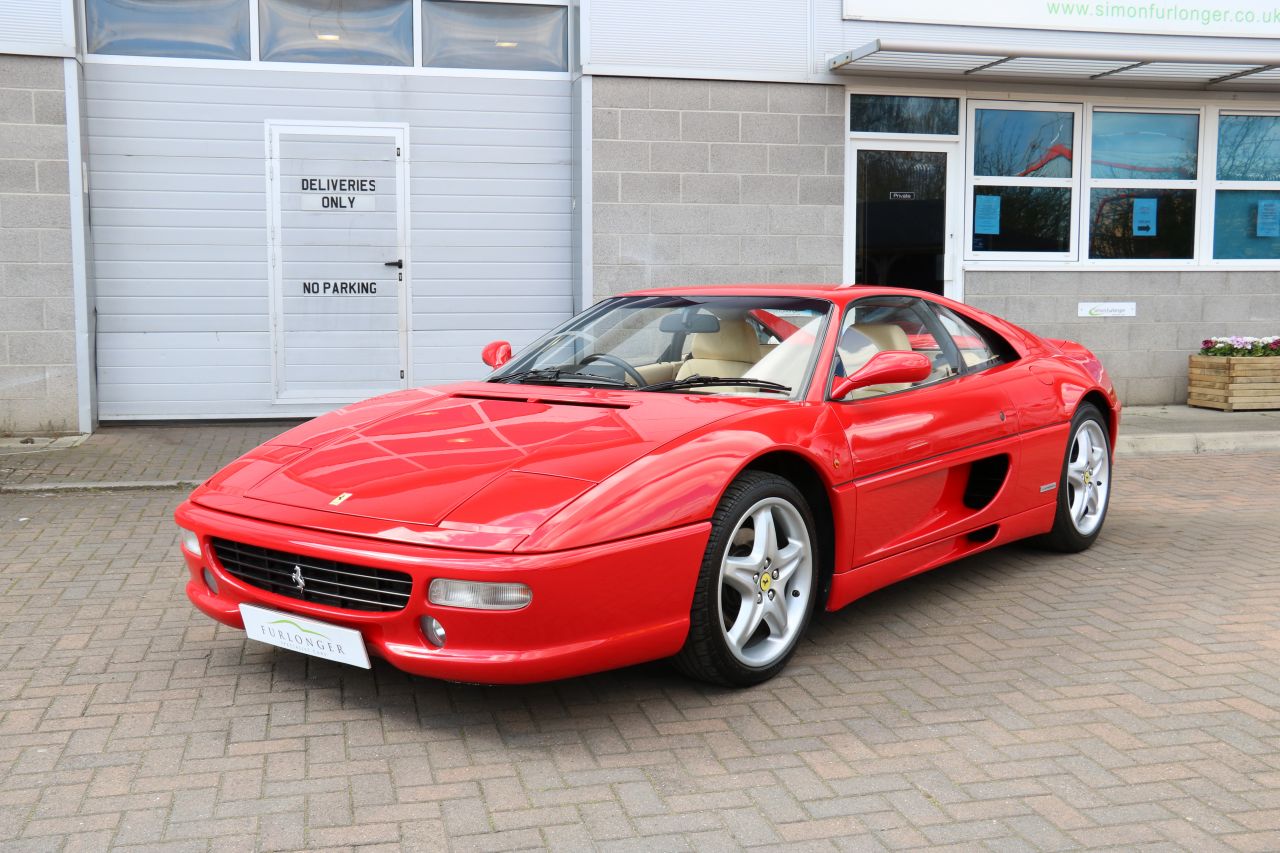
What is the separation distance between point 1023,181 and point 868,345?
284 inches

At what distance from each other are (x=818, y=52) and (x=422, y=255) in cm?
380

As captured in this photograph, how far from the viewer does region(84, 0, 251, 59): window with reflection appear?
9.55 m

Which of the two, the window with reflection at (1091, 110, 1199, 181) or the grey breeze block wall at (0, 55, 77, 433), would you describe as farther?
the window with reflection at (1091, 110, 1199, 181)

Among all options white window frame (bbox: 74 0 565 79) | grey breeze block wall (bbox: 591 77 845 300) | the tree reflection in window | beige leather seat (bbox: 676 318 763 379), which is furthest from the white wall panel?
the tree reflection in window

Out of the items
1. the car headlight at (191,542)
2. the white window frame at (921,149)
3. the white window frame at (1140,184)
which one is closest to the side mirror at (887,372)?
the car headlight at (191,542)

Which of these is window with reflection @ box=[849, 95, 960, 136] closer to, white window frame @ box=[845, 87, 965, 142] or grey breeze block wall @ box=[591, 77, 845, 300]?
white window frame @ box=[845, 87, 965, 142]

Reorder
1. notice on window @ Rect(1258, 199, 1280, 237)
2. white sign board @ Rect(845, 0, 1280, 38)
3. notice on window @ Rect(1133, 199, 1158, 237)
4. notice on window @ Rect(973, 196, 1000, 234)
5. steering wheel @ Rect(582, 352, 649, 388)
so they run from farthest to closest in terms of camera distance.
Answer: notice on window @ Rect(1258, 199, 1280, 237) < notice on window @ Rect(1133, 199, 1158, 237) < notice on window @ Rect(973, 196, 1000, 234) < white sign board @ Rect(845, 0, 1280, 38) < steering wheel @ Rect(582, 352, 649, 388)

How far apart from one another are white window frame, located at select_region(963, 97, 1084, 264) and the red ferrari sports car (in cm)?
597

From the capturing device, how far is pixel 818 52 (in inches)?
409

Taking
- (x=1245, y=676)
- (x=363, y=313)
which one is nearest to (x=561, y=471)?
(x=1245, y=676)

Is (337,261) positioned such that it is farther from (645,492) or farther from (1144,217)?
(1144,217)

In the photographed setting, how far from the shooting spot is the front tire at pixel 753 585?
143 inches

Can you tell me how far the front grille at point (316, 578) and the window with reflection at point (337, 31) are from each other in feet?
23.4

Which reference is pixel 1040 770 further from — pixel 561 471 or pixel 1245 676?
pixel 561 471
